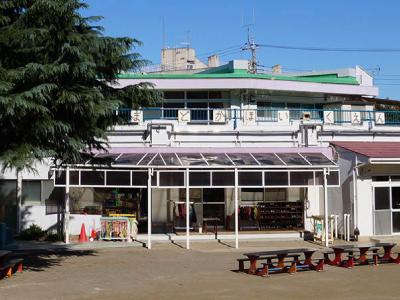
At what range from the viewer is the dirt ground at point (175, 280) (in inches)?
467

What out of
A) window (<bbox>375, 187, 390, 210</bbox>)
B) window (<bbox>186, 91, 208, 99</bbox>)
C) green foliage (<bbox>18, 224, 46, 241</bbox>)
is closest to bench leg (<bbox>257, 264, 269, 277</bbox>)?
window (<bbox>375, 187, 390, 210</bbox>)

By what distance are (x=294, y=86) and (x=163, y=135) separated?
8251 mm

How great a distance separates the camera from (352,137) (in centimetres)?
2514

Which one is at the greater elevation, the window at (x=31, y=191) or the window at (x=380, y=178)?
the window at (x=380, y=178)

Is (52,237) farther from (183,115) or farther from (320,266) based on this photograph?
(320,266)

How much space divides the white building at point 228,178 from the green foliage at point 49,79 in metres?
7.98

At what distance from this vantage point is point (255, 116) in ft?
85.3

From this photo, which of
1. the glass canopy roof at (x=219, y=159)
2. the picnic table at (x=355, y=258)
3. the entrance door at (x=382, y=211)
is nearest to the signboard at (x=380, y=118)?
the entrance door at (x=382, y=211)

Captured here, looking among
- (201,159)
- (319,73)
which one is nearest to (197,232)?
(201,159)

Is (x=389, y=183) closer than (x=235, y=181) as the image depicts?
No

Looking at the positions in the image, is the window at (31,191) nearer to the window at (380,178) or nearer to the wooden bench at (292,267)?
the wooden bench at (292,267)

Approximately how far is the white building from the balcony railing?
0.06 metres

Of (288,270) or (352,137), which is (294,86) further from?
(288,270)

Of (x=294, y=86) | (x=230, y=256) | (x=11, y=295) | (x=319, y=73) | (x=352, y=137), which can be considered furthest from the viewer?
(x=319, y=73)
